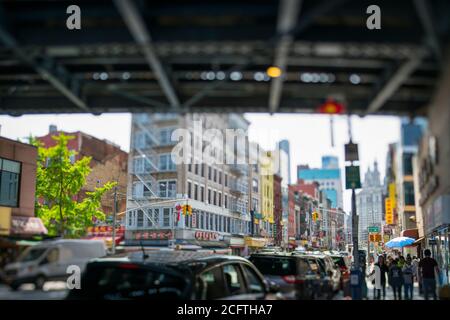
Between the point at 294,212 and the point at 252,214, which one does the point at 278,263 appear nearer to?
the point at 252,214

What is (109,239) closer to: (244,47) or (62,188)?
(62,188)

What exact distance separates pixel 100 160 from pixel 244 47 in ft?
15.5

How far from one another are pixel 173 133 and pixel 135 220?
7.33 feet

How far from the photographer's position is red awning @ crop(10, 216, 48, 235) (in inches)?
272

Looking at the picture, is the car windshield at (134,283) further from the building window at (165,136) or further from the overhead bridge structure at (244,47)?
the building window at (165,136)

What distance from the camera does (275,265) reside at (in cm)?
1182

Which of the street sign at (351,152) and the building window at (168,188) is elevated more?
the building window at (168,188)

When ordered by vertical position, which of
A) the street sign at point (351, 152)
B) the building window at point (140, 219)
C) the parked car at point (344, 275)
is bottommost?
the parked car at point (344, 275)

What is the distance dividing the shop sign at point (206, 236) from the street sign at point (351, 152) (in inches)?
640

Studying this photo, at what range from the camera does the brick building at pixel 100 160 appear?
8797 mm

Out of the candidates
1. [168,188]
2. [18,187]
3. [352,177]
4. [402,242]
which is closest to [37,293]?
[18,187]

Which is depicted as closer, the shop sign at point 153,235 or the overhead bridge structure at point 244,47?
the overhead bridge structure at point 244,47

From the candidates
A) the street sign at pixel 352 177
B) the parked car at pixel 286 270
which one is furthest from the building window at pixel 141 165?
the street sign at pixel 352 177
